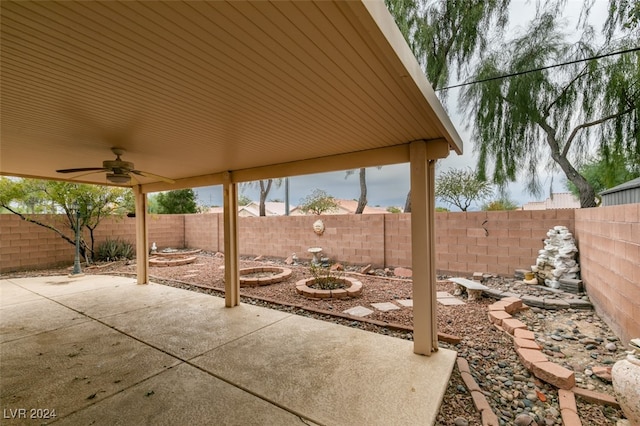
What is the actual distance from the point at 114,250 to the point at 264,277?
5.67 meters

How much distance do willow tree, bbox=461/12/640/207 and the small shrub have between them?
10.7 metres

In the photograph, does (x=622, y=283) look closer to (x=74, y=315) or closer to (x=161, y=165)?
(x=161, y=165)

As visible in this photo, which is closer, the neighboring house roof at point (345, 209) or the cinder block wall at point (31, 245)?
the cinder block wall at point (31, 245)

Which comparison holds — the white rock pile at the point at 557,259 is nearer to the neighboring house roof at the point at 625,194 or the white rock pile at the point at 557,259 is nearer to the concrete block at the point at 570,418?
the neighboring house roof at the point at 625,194

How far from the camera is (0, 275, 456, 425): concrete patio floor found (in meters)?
1.98

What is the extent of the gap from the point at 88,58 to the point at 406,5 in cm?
854

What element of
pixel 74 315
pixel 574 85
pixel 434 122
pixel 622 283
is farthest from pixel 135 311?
pixel 574 85

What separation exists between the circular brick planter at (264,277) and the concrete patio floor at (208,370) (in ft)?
4.91

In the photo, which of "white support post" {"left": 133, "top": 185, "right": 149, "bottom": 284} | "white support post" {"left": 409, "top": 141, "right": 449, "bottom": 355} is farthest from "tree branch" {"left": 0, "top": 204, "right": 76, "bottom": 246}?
"white support post" {"left": 409, "top": 141, "right": 449, "bottom": 355}

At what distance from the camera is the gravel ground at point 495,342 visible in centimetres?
204

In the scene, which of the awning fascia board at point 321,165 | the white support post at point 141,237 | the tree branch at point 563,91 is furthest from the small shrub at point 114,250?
the tree branch at point 563,91

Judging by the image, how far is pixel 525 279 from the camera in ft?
16.4

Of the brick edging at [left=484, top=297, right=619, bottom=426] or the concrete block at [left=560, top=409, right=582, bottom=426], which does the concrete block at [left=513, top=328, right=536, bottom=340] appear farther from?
the concrete block at [left=560, top=409, right=582, bottom=426]

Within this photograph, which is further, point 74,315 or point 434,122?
point 74,315
